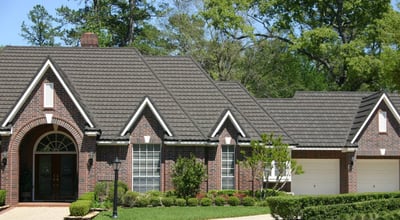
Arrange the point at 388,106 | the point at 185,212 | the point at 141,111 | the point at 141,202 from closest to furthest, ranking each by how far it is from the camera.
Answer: the point at 185,212 → the point at 141,202 → the point at 141,111 → the point at 388,106

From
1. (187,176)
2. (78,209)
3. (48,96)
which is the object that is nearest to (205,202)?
(187,176)

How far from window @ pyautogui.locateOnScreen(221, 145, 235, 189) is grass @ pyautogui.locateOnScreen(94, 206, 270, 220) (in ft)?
11.9

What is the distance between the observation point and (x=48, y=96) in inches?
1098

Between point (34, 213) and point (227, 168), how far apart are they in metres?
9.26

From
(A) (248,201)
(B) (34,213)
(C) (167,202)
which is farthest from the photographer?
(A) (248,201)

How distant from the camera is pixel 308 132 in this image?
3450 cm

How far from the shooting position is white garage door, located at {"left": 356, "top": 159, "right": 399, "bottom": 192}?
116ft

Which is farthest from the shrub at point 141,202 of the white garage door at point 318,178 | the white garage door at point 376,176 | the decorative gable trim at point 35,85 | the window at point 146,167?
the white garage door at point 376,176

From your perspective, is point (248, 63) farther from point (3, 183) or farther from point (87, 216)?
point (87, 216)

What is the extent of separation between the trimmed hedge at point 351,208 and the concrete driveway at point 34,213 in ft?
28.8

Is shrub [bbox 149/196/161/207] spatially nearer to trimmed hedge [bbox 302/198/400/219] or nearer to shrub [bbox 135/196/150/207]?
shrub [bbox 135/196/150/207]

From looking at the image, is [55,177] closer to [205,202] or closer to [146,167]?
[146,167]

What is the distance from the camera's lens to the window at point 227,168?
30469 mm

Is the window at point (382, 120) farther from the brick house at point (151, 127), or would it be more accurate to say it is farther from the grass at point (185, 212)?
the grass at point (185, 212)
